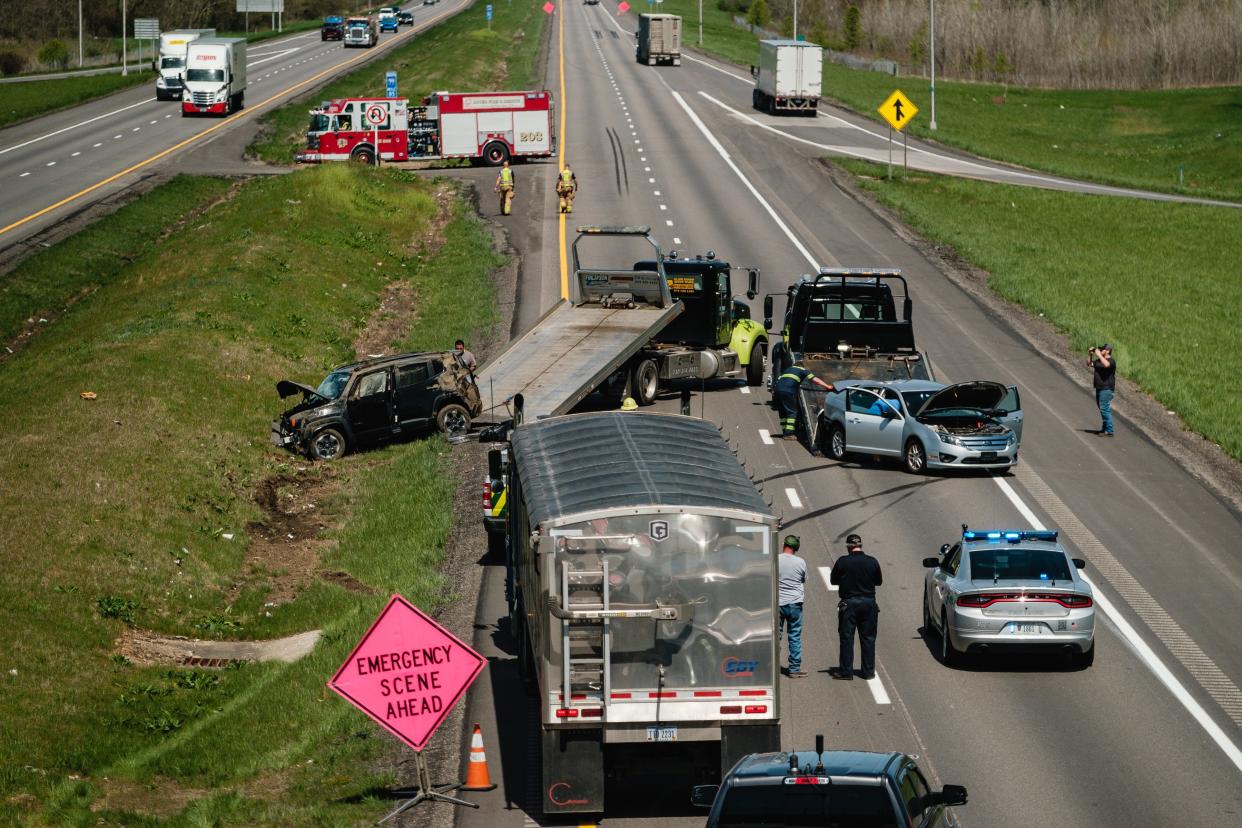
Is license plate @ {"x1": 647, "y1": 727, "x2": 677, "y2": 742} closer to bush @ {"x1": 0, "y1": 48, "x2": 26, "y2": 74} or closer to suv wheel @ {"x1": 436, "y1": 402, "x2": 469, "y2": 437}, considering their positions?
suv wheel @ {"x1": 436, "y1": 402, "x2": 469, "y2": 437}

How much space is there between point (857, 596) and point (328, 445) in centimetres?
1755

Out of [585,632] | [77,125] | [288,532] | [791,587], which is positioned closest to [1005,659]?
[791,587]

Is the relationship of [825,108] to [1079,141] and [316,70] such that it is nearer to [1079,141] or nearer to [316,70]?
[1079,141]

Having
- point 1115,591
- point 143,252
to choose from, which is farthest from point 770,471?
point 143,252

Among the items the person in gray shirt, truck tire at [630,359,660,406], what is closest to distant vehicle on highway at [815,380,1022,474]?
truck tire at [630,359,660,406]

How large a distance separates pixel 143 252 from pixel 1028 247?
31316 millimetres

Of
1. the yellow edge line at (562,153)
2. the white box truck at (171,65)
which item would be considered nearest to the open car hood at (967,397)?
the yellow edge line at (562,153)

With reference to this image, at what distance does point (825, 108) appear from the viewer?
90875mm

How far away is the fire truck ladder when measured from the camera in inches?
579

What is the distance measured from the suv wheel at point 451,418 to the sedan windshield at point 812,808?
23.5m

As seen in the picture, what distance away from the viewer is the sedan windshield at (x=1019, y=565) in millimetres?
20094

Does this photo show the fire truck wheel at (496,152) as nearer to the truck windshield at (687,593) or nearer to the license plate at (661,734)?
the truck windshield at (687,593)

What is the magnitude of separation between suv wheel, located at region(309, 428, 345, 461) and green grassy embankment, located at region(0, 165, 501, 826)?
0.27 metres

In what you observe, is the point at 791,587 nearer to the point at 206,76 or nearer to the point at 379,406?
the point at 379,406
